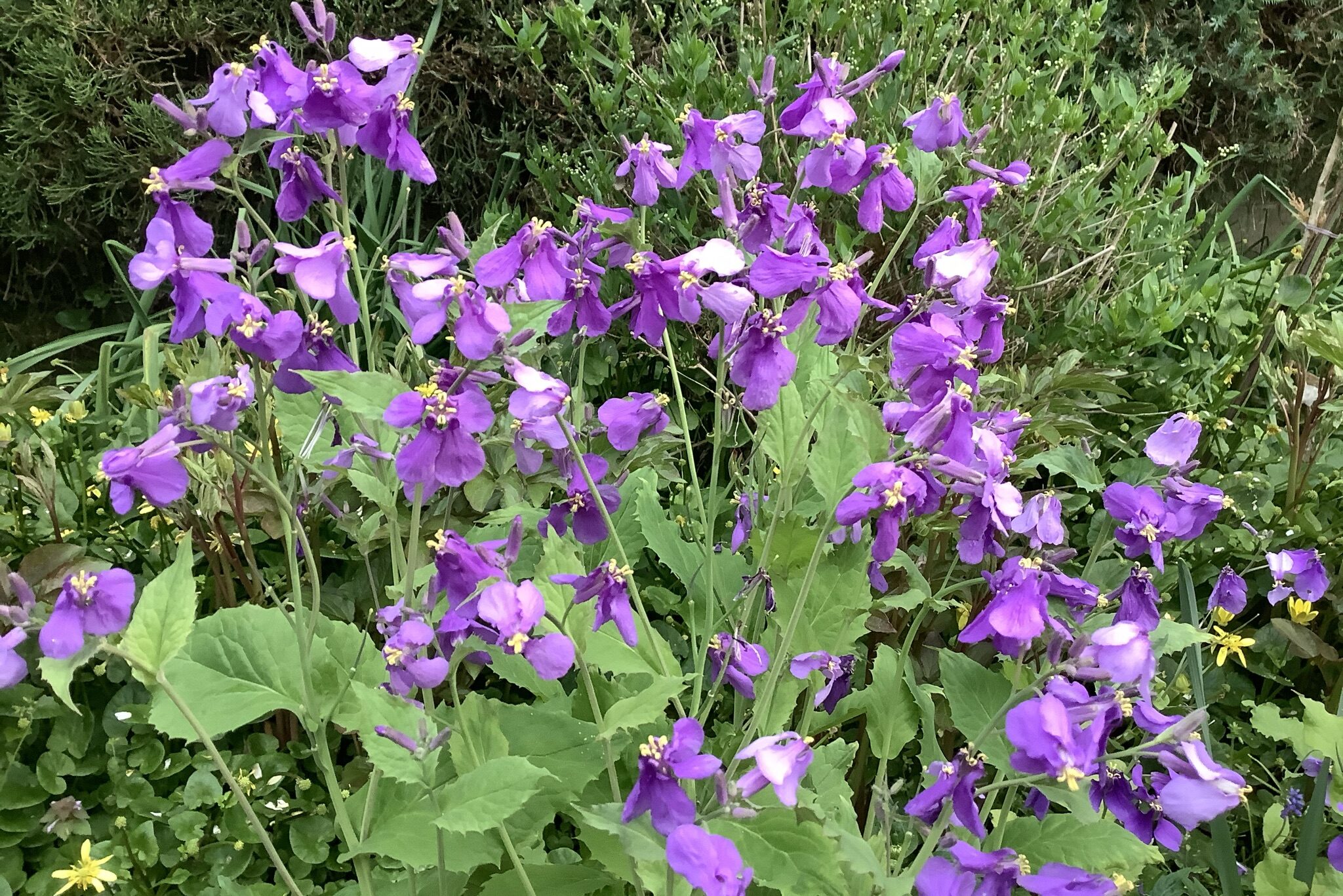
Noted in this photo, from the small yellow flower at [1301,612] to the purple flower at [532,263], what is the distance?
1.66 metres

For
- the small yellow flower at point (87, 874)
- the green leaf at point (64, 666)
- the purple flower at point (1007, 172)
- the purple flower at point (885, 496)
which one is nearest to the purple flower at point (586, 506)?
the purple flower at point (885, 496)

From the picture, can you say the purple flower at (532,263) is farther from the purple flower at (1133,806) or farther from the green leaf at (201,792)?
the green leaf at (201,792)

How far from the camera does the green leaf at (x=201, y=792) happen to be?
5.40 feet

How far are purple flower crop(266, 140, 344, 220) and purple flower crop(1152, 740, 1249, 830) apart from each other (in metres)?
1.11

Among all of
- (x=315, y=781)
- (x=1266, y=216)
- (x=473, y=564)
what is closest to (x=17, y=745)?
(x=315, y=781)

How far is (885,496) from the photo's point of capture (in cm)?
100

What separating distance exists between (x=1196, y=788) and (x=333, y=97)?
1.15 metres

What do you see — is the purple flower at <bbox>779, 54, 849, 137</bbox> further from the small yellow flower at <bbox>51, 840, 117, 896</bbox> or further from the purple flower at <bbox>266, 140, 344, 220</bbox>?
the small yellow flower at <bbox>51, 840, 117, 896</bbox>

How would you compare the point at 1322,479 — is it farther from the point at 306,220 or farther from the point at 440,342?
the point at 306,220

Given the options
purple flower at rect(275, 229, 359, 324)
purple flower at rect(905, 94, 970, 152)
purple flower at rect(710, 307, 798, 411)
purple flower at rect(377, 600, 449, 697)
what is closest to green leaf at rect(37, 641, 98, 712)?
purple flower at rect(377, 600, 449, 697)

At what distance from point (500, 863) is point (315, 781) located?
668 mm

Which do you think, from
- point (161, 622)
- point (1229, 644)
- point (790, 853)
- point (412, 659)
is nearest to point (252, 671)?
point (161, 622)

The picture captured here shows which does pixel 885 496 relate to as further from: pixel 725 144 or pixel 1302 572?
pixel 1302 572

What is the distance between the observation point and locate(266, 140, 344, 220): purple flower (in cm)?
112
